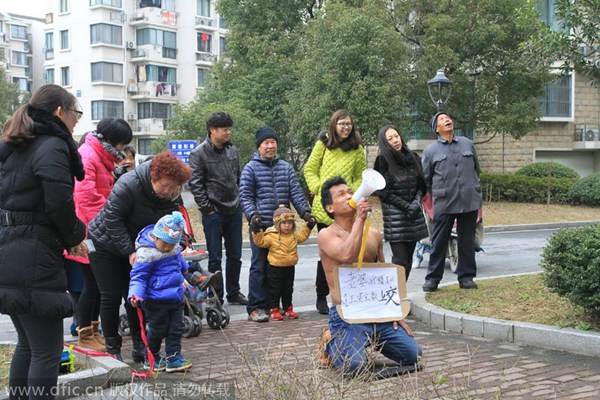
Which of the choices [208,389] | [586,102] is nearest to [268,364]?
[208,389]

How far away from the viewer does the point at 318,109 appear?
21578mm

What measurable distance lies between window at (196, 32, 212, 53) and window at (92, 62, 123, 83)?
6.58 meters

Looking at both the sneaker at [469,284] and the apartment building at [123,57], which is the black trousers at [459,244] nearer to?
the sneaker at [469,284]

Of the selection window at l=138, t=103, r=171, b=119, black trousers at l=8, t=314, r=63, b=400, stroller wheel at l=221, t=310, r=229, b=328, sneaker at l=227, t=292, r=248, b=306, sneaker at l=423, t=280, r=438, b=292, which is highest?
window at l=138, t=103, r=171, b=119

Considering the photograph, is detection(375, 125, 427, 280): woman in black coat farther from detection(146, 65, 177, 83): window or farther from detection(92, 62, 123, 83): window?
detection(146, 65, 177, 83): window

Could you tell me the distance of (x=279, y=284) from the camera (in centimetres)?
762

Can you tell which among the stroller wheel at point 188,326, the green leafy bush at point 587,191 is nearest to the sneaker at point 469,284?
the stroller wheel at point 188,326

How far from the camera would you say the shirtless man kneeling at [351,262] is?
17.1 feet

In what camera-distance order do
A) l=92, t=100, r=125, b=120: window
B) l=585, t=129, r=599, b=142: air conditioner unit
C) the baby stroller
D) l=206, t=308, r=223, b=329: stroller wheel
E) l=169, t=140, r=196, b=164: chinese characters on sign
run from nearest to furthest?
l=206, t=308, r=223, b=329: stroller wheel → the baby stroller → l=169, t=140, r=196, b=164: chinese characters on sign → l=585, t=129, r=599, b=142: air conditioner unit → l=92, t=100, r=125, b=120: window

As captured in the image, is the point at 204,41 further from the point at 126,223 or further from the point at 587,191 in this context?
the point at 126,223

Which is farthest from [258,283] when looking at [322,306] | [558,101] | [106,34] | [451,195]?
[106,34]

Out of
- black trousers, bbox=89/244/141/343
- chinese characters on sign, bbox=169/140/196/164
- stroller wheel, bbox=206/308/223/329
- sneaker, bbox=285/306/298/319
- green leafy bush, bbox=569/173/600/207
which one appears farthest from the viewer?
green leafy bush, bbox=569/173/600/207

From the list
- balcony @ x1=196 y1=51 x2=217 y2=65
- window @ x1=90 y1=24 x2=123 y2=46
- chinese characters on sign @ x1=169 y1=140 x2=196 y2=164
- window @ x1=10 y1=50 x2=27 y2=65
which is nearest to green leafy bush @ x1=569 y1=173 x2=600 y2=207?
chinese characters on sign @ x1=169 y1=140 x2=196 y2=164

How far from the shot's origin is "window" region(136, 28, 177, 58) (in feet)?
174
